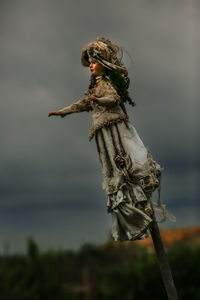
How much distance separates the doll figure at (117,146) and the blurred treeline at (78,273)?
1980cm

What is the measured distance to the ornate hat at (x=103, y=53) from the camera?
5.75 meters

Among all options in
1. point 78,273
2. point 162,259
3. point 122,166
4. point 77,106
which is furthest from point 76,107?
point 78,273

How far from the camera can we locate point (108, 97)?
556 cm

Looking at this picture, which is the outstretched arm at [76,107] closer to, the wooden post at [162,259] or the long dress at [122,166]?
the long dress at [122,166]

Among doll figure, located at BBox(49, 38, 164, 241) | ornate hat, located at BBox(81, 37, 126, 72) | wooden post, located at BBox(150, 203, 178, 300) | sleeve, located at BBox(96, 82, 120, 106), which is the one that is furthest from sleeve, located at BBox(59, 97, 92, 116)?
wooden post, located at BBox(150, 203, 178, 300)

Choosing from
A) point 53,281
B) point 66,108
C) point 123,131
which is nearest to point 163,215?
point 123,131

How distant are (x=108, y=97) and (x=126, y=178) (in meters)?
0.86

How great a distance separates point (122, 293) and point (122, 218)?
22.5m

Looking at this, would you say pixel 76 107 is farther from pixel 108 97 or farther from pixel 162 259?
pixel 162 259

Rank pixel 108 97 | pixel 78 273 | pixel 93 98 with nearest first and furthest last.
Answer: pixel 93 98
pixel 108 97
pixel 78 273

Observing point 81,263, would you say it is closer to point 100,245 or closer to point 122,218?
point 100,245

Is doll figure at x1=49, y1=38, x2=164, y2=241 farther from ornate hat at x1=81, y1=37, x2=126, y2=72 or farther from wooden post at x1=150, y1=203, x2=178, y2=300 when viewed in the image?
wooden post at x1=150, y1=203, x2=178, y2=300

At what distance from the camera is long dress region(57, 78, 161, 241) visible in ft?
17.6

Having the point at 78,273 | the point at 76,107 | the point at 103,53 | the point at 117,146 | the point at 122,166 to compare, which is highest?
the point at 78,273
